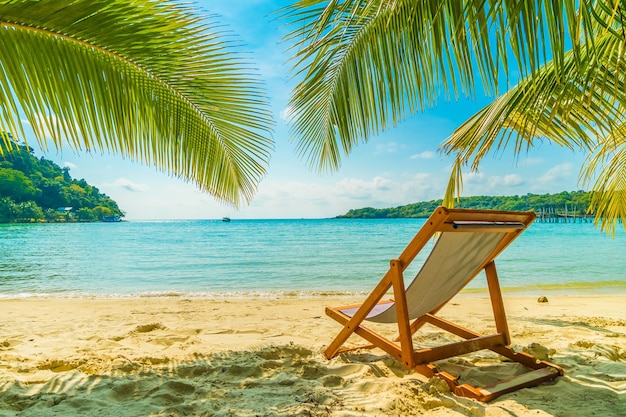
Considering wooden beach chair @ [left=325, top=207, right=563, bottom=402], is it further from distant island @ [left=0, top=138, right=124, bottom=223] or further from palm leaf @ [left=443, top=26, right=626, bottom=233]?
distant island @ [left=0, top=138, right=124, bottom=223]

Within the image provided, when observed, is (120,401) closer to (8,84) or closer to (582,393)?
(8,84)

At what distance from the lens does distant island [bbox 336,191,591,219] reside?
24861 mm

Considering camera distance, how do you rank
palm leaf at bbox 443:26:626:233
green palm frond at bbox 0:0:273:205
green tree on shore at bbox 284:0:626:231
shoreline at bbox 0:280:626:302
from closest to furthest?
green tree on shore at bbox 284:0:626:231 < green palm frond at bbox 0:0:273:205 < palm leaf at bbox 443:26:626:233 < shoreline at bbox 0:280:626:302

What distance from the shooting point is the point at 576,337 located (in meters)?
3.31

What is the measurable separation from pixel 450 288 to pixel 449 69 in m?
1.40

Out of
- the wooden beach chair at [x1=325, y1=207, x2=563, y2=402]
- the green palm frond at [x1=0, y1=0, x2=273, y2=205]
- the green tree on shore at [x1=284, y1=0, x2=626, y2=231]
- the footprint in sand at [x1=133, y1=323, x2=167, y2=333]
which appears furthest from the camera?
the footprint in sand at [x1=133, y1=323, x2=167, y2=333]

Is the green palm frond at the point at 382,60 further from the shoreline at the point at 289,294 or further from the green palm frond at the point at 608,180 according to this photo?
the shoreline at the point at 289,294

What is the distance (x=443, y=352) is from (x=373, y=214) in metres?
62.8

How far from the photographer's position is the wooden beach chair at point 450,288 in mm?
2053

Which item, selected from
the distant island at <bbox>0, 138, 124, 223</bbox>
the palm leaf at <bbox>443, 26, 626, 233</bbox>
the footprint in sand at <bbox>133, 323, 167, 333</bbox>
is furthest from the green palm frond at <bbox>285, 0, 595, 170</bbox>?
the footprint in sand at <bbox>133, 323, 167, 333</bbox>

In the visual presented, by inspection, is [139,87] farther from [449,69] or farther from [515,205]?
[515,205]

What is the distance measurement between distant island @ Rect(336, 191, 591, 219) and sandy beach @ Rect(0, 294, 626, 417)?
11498mm

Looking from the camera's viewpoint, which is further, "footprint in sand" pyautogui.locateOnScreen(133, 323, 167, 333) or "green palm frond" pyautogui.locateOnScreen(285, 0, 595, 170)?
"footprint in sand" pyautogui.locateOnScreen(133, 323, 167, 333)

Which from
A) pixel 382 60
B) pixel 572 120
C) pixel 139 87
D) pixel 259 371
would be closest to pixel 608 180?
pixel 572 120
